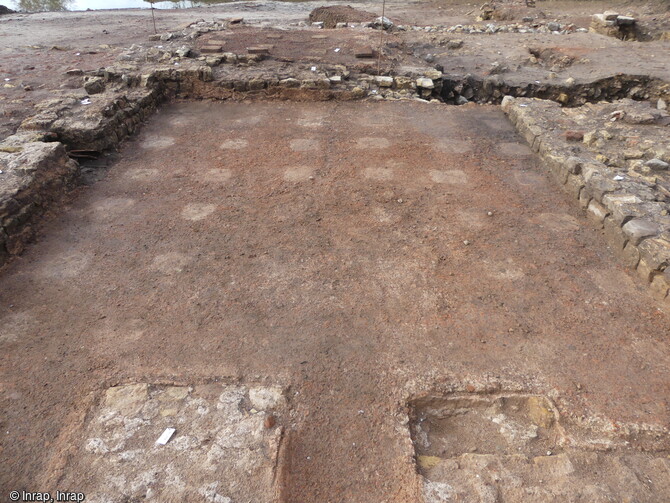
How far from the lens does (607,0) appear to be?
15883 mm

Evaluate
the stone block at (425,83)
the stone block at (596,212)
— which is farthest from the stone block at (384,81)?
the stone block at (596,212)

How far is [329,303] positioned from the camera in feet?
11.2

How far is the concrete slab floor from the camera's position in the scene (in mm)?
2613

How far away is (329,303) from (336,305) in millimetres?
59

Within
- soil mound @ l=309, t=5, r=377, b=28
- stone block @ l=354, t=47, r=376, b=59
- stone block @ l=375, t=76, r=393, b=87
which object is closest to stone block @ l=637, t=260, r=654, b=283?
stone block @ l=375, t=76, r=393, b=87

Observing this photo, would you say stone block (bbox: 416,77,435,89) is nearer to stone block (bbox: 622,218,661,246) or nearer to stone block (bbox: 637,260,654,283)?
stone block (bbox: 622,218,661,246)

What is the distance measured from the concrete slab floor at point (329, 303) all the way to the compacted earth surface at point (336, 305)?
0.02 metres

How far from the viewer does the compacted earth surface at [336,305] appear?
7.82 ft

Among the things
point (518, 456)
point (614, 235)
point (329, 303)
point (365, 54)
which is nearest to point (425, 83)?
point (365, 54)

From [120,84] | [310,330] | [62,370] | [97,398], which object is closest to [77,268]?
[62,370]

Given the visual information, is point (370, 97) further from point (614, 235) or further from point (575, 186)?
point (614, 235)

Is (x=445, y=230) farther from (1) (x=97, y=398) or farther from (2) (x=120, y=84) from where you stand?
(2) (x=120, y=84)

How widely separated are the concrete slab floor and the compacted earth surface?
0.06ft

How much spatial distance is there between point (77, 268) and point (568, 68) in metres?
9.47
